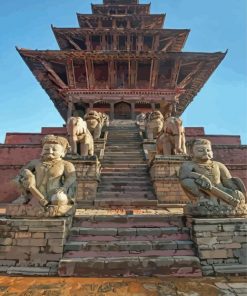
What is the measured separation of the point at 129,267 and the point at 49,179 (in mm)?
2027

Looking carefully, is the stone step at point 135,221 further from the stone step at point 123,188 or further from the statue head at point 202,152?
the stone step at point 123,188

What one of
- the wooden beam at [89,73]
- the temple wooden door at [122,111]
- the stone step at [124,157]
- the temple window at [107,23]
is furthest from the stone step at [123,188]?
the temple window at [107,23]

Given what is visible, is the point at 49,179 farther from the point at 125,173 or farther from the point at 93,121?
the point at 93,121

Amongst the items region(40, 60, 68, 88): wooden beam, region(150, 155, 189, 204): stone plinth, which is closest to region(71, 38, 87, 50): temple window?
region(40, 60, 68, 88): wooden beam

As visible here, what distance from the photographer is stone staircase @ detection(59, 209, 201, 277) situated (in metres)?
3.59

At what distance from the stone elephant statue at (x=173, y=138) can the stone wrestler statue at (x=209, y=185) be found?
3.26 meters

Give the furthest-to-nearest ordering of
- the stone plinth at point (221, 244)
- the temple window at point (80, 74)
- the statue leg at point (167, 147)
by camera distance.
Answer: the temple window at point (80, 74) < the statue leg at point (167, 147) < the stone plinth at point (221, 244)

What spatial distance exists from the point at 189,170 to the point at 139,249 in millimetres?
1679

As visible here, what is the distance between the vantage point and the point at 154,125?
1125 centimetres

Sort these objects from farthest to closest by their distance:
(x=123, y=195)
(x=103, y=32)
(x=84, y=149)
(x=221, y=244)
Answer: (x=103, y=32)
(x=84, y=149)
(x=123, y=195)
(x=221, y=244)

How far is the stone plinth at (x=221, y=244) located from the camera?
368 cm

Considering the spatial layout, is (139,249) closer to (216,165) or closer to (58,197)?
(58,197)

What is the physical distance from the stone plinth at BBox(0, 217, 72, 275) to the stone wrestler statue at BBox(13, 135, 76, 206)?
36cm

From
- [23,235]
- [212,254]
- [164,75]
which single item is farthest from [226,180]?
[164,75]
